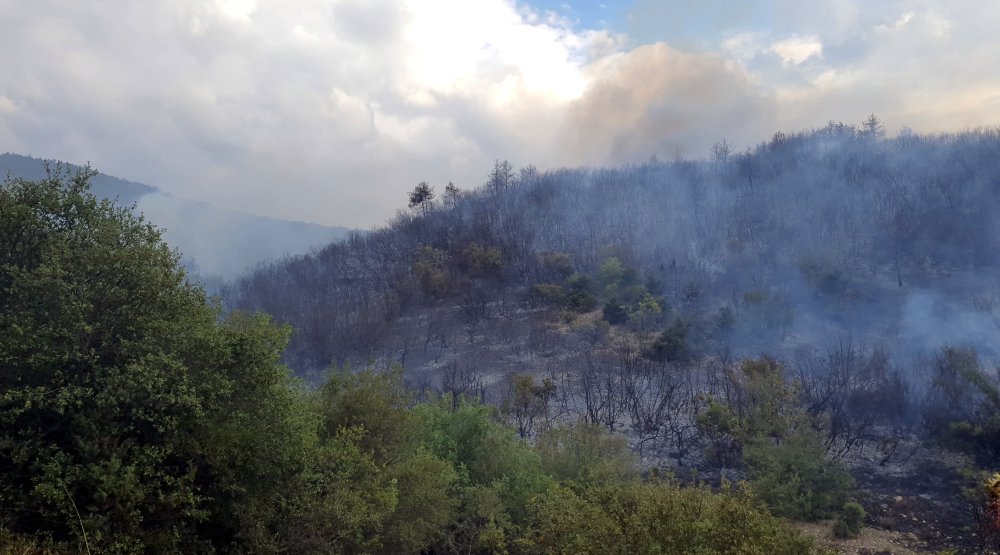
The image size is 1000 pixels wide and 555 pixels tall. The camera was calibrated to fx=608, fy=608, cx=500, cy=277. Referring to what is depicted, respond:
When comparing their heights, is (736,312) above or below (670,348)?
above

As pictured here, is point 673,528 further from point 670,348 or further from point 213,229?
point 213,229

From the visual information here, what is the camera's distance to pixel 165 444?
9.26 m

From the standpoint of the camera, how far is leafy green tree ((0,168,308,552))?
27.2ft

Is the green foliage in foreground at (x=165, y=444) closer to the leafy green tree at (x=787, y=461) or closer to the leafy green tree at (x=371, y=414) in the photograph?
the leafy green tree at (x=371, y=414)

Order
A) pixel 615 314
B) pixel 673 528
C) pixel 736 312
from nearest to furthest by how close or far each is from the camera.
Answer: pixel 673 528
pixel 736 312
pixel 615 314

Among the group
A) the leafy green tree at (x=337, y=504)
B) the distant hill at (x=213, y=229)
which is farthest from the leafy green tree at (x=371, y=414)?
the distant hill at (x=213, y=229)

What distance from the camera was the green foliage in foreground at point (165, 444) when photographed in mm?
7945

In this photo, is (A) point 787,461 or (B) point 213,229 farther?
(B) point 213,229

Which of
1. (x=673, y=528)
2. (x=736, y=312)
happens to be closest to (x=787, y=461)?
(x=673, y=528)

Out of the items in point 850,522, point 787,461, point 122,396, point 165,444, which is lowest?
point 850,522

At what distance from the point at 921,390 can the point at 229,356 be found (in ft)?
106

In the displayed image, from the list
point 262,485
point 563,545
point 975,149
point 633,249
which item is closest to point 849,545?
point 563,545

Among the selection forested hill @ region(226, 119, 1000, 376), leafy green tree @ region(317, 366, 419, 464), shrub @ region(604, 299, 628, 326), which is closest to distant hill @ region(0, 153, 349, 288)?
forested hill @ region(226, 119, 1000, 376)

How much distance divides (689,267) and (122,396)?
164 feet
